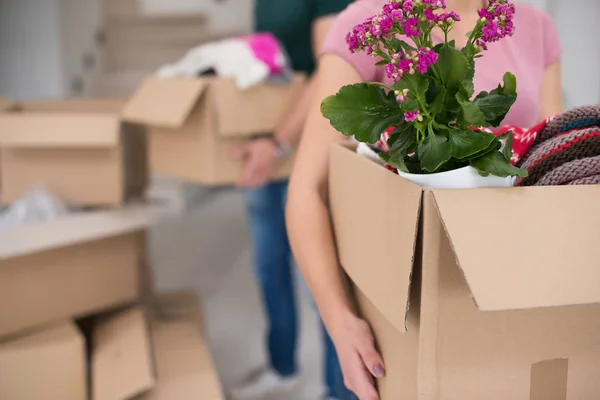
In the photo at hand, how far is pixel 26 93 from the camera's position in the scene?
2.80 meters

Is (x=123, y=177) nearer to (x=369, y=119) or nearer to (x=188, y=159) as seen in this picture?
(x=188, y=159)

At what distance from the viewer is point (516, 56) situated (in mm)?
897

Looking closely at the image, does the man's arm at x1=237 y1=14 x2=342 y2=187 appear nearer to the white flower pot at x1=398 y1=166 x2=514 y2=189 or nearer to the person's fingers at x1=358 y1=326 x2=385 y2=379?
the person's fingers at x1=358 y1=326 x2=385 y2=379

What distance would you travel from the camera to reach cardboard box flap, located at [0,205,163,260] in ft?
4.54

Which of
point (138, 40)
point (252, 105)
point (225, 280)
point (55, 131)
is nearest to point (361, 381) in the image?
point (252, 105)

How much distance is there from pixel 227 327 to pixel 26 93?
1460 mm

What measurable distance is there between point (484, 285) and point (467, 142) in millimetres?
134

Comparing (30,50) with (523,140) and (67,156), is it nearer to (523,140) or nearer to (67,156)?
(67,156)

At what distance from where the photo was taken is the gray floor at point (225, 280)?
Answer: 6.92 feet

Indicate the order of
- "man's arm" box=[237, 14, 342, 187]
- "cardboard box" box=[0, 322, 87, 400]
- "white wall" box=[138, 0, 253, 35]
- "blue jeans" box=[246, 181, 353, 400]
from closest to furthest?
1. "cardboard box" box=[0, 322, 87, 400]
2. "man's arm" box=[237, 14, 342, 187]
3. "blue jeans" box=[246, 181, 353, 400]
4. "white wall" box=[138, 0, 253, 35]

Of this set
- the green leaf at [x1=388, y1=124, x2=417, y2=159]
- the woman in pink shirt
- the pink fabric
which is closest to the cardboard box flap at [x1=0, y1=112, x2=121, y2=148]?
the pink fabric

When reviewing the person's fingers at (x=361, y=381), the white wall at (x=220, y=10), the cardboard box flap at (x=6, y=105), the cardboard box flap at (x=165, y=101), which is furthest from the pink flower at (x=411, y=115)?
the white wall at (x=220, y=10)

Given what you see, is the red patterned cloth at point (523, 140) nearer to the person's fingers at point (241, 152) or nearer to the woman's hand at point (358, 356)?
the woman's hand at point (358, 356)

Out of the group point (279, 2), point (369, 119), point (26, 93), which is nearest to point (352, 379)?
point (369, 119)
